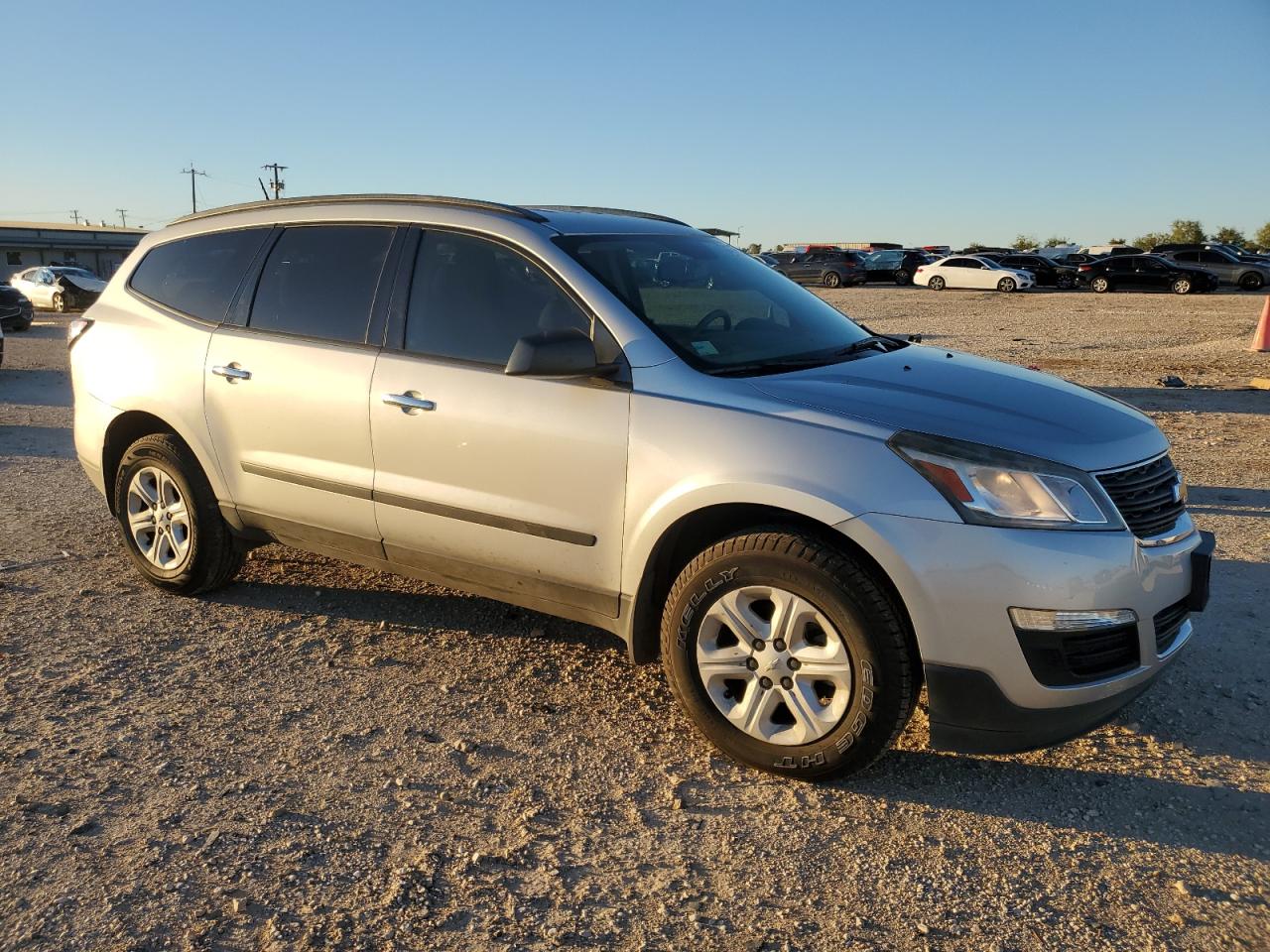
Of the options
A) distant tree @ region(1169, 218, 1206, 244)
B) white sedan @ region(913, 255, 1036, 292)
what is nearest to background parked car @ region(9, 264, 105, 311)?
white sedan @ region(913, 255, 1036, 292)

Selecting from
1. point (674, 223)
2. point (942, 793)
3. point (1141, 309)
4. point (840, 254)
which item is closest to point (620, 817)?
point (942, 793)

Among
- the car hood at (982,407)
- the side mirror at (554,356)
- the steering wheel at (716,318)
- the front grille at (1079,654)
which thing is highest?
the steering wheel at (716,318)

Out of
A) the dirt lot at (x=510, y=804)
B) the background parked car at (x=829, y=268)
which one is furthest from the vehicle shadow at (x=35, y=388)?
the background parked car at (x=829, y=268)

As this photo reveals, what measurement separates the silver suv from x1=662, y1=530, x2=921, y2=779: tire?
10 millimetres

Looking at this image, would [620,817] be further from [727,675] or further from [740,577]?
[740,577]

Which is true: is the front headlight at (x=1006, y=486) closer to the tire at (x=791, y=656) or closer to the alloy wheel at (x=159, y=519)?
the tire at (x=791, y=656)

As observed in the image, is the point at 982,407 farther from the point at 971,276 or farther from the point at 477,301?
the point at 971,276

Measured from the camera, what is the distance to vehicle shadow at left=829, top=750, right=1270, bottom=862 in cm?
304

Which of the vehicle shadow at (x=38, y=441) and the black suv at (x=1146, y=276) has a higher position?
the black suv at (x=1146, y=276)

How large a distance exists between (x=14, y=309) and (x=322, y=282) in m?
20.2

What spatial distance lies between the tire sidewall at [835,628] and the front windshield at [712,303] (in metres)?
0.74

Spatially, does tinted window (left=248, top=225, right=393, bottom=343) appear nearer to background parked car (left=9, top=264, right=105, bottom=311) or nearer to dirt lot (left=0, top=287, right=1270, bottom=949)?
dirt lot (left=0, top=287, right=1270, bottom=949)

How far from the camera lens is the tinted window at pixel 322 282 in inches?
166

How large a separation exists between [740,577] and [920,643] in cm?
59
